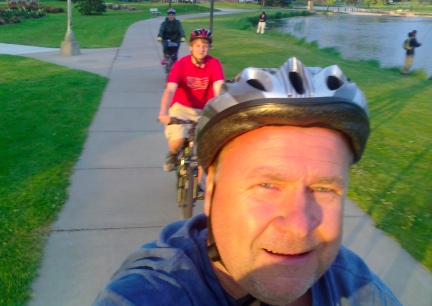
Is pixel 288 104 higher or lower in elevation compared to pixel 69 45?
higher

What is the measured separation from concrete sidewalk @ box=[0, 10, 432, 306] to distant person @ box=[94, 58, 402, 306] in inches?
96.0

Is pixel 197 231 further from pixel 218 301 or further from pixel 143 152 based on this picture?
pixel 143 152

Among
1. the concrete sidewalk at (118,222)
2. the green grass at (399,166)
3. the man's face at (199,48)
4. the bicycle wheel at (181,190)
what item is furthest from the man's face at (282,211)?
the man's face at (199,48)

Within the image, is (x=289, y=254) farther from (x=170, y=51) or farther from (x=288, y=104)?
(x=170, y=51)

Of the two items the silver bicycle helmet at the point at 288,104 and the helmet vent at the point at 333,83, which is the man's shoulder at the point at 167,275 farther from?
the helmet vent at the point at 333,83

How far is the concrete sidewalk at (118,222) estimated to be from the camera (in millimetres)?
3891

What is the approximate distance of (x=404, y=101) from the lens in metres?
11.5

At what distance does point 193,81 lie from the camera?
5.56m

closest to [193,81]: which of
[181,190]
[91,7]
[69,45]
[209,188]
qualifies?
[181,190]

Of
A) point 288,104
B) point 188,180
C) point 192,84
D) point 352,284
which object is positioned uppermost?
point 288,104

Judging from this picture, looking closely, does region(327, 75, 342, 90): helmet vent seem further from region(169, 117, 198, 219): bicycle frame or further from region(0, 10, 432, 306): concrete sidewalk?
region(169, 117, 198, 219): bicycle frame

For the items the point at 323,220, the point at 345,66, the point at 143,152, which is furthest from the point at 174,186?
the point at 345,66

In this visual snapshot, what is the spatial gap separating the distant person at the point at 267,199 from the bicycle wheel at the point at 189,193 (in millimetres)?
3221

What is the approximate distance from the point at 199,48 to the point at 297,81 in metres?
4.41
